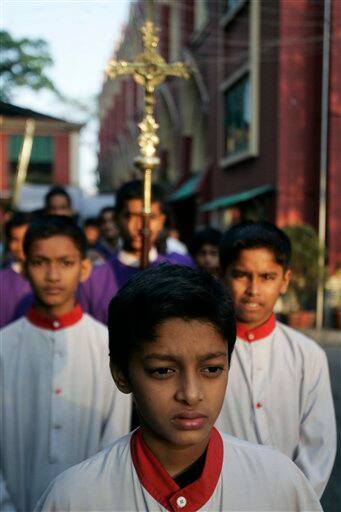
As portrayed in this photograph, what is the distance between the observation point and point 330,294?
10930 millimetres

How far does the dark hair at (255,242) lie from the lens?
2.56 m

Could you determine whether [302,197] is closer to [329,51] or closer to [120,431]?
[329,51]

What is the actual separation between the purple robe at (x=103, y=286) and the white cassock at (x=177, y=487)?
77.7 inches

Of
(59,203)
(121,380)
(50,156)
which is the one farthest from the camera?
(50,156)

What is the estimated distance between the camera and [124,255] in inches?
149

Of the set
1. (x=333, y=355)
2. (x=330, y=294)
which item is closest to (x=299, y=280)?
(x=330, y=294)

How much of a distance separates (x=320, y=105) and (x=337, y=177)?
1.19 m

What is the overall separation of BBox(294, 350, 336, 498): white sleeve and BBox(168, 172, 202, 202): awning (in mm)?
13787

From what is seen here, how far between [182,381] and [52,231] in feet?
5.60

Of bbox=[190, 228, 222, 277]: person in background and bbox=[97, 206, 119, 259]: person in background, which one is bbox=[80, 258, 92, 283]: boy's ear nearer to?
bbox=[190, 228, 222, 277]: person in background

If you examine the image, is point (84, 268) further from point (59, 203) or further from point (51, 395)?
point (59, 203)

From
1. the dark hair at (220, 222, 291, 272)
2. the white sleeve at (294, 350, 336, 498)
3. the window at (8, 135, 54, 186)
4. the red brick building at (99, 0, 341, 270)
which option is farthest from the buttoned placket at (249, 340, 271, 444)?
the window at (8, 135, 54, 186)

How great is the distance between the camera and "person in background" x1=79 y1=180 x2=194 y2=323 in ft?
11.7

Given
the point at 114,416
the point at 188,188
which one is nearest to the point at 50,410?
the point at 114,416
